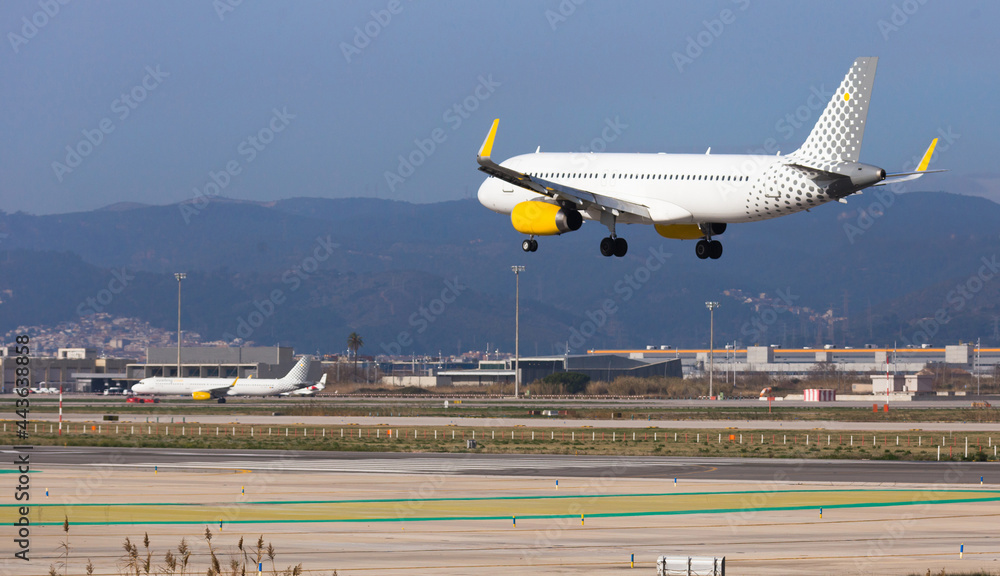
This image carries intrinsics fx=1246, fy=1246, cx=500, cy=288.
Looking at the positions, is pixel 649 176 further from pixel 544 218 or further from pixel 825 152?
pixel 825 152

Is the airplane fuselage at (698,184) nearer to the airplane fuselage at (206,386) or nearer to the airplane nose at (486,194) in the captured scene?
the airplane nose at (486,194)

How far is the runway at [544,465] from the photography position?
48344mm

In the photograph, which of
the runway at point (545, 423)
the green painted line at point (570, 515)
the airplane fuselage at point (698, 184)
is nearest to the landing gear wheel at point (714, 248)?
the airplane fuselage at point (698, 184)

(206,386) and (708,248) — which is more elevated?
(708,248)

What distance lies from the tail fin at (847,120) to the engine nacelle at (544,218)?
350 inches

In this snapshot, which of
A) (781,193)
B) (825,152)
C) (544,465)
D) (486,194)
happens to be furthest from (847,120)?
(544,465)

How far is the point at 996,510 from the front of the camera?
35906mm

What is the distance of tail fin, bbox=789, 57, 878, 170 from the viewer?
45.5 meters

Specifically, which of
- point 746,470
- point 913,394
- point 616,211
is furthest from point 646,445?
point 913,394

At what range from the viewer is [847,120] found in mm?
45625

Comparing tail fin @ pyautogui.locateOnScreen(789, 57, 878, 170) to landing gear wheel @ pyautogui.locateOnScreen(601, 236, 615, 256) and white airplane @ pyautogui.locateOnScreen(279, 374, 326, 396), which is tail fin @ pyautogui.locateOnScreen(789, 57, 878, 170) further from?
white airplane @ pyautogui.locateOnScreen(279, 374, 326, 396)

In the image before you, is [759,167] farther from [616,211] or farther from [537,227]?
[537,227]

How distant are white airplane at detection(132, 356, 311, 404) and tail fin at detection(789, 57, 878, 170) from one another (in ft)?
373

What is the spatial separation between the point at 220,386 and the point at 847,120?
386 feet
